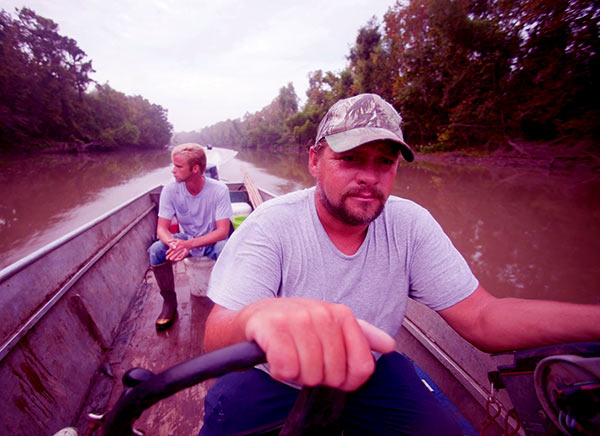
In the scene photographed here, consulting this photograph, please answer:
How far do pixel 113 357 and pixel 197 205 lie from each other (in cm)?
148

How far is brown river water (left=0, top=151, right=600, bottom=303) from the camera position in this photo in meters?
4.88

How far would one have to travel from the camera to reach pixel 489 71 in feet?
58.9

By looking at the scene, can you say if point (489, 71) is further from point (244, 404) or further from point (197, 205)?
point (244, 404)

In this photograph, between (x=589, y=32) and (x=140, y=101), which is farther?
(x=140, y=101)

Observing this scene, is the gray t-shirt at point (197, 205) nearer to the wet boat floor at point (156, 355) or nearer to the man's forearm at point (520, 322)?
the wet boat floor at point (156, 355)

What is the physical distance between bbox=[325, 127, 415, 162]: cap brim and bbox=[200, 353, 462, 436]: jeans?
41.7 inches

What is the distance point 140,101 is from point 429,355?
245 ft

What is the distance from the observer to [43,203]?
30.2 ft

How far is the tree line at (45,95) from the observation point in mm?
24073

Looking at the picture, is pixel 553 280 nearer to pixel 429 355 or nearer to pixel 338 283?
pixel 429 355

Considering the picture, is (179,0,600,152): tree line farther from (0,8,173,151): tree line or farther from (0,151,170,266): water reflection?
(0,8,173,151): tree line

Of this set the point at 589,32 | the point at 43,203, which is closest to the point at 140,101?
the point at 43,203

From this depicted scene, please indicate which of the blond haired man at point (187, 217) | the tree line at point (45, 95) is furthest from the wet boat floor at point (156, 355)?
the tree line at point (45, 95)

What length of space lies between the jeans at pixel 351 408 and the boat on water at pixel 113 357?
12.9 inches
